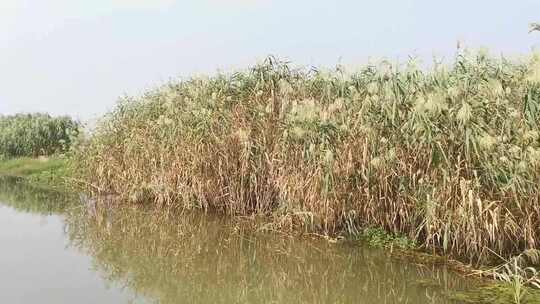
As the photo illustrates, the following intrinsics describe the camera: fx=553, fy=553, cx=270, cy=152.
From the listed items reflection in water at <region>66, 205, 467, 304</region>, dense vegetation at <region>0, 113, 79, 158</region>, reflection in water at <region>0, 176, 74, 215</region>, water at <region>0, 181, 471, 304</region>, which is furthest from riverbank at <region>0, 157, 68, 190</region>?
reflection in water at <region>66, 205, 467, 304</region>

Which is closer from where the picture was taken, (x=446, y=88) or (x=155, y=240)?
(x=446, y=88)

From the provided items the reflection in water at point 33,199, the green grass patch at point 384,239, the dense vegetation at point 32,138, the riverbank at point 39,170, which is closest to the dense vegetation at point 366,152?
the green grass patch at point 384,239

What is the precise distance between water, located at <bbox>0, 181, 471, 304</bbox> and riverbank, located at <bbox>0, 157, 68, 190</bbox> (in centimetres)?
615

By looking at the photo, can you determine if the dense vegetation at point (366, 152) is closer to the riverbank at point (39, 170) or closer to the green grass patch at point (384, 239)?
the green grass patch at point (384, 239)

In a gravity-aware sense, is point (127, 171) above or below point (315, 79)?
below

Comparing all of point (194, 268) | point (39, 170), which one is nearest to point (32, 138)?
point (39, 170)

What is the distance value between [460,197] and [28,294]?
4606 mm

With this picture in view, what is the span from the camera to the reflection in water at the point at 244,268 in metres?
5.52

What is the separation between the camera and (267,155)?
27.7 ft

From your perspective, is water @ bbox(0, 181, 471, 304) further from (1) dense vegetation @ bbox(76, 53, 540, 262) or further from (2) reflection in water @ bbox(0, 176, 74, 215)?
(2) reflection in water @ bbox(0, 176, 74, 215)

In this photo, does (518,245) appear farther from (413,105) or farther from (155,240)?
(155,240)

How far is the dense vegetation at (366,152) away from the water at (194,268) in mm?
494

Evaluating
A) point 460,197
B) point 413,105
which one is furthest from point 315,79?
point 460,197

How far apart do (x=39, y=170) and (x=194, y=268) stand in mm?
13086
